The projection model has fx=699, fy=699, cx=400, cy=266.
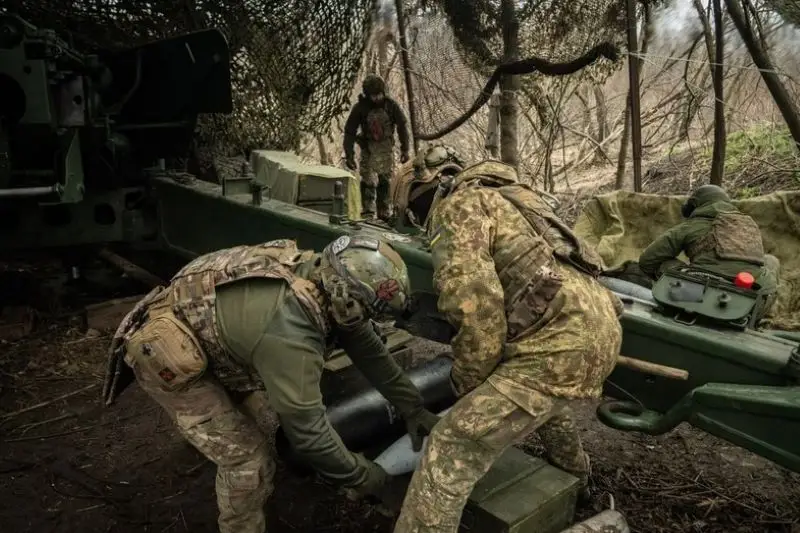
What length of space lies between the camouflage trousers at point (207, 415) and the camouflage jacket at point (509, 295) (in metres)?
0.89

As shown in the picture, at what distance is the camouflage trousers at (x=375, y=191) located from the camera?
7.91m

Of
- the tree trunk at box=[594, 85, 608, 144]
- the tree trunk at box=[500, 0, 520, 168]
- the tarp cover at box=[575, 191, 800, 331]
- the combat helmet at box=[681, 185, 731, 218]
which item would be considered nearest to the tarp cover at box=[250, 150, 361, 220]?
the tree trunk at box=[500, 0, 520, 168]

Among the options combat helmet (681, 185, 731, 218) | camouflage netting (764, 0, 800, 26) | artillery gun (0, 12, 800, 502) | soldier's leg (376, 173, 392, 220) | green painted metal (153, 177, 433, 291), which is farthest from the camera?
soldier's leg (376, 173, 392, 220)

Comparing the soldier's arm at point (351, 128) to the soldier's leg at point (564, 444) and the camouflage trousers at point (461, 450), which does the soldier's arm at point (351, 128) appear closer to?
the soldier's leg at point (564, 444)

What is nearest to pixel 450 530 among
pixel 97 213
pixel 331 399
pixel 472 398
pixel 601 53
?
pixel 472 398

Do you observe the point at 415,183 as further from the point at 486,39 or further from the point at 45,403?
the point at 486,39

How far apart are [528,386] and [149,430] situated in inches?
104

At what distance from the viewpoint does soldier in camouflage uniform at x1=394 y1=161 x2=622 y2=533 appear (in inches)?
96.7

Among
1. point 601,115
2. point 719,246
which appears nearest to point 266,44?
point 719,246

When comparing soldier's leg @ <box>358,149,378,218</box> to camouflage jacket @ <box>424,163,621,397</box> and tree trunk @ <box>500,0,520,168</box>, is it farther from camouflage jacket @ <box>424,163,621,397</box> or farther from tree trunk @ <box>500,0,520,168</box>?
camouflage jacket @ <box>424,163,621,397</box>

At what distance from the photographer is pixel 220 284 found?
2.56 m

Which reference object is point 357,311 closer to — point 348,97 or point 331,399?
point 331,399

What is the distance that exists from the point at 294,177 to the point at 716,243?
10.5 feet

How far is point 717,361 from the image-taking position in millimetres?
2830
